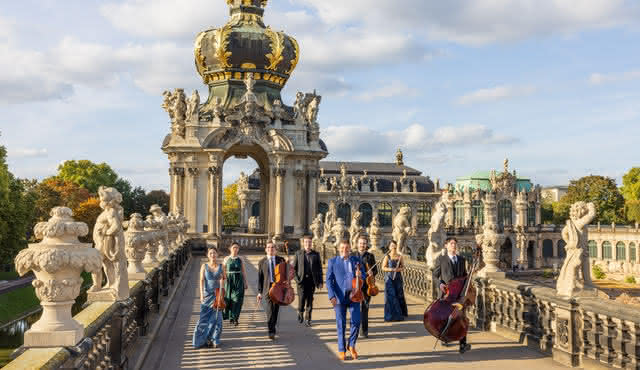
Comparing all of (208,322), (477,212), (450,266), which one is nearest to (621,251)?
(477,212)

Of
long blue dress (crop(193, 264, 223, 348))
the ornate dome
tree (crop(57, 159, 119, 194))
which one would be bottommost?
long blue dress (crop(193, 264, 223, 348))

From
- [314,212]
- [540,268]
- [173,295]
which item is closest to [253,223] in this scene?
[314,212]

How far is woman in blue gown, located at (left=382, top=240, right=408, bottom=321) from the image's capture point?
42.8ft

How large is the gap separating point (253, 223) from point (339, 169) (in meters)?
22.0

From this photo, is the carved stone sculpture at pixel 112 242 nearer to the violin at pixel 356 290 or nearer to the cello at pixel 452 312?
the violin at pixel 356 290

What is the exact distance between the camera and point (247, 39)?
133ft

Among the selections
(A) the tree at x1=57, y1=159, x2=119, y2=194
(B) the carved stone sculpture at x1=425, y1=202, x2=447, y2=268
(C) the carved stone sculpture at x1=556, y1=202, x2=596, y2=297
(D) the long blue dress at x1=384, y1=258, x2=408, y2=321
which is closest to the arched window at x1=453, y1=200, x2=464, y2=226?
(A) the tree at x1=57, y1=159, x2=119, y2=194

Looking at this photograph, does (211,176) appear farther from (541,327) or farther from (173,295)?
(541,327)

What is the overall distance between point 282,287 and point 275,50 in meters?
30.9

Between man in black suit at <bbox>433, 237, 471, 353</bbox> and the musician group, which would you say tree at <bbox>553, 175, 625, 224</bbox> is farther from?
man in black suit at <bbox>433, 237, 471, 353</bbox>

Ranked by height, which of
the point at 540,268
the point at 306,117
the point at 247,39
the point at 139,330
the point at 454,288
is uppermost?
the point at 247,39

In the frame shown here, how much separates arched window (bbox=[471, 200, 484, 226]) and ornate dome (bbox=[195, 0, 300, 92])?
54.9 meters

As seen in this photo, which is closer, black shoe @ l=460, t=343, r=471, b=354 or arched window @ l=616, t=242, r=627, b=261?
black shoe @ l=460, t=343, r=471, b=354

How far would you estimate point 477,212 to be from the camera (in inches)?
3585
